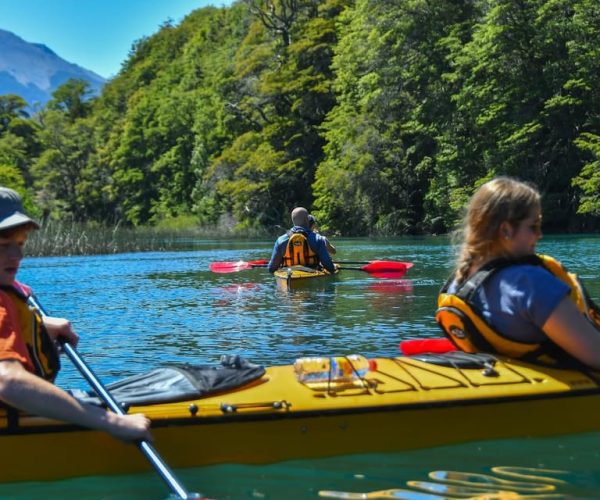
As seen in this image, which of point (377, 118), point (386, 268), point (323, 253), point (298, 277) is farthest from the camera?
point (377, 118)

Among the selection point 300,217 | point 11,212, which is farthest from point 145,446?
point 300,217

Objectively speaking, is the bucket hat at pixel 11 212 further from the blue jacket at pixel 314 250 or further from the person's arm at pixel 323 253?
the person's arm at pixel 323 253

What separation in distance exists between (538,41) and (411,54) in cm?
635

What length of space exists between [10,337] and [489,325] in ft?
6.82

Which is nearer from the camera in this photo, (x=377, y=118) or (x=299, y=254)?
(x=299, y=254)

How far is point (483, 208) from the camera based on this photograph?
381 cm

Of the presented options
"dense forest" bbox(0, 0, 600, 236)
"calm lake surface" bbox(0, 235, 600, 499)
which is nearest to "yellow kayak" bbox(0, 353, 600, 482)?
"calm lake surface" bbox(0, 235, 600, 499)

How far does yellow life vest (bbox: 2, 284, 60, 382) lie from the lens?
3379mm

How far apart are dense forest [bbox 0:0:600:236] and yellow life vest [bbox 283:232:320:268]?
18.1 m

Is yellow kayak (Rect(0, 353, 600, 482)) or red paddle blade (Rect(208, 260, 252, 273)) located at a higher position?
yellow kayak (Rect(0, 353, 600, 482))

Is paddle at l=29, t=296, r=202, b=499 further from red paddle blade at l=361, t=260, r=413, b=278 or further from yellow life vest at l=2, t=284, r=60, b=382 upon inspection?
red paddle blade at l=361, t=260, r=413, b=278

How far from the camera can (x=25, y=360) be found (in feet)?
10.4

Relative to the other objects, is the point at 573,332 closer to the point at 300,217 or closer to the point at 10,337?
the point at 10,337

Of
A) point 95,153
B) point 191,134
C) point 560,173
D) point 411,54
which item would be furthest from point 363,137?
point 95,153
